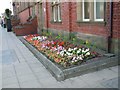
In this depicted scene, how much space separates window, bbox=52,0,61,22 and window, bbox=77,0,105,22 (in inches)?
138

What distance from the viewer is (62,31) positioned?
1247 centimetres

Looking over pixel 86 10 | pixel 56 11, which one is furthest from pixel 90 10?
pixel 56 11

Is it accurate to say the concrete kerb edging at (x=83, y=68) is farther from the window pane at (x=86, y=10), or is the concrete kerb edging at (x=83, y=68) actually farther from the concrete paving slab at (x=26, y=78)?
the window pane at (x=86, y=10)

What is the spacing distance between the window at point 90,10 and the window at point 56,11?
11.5 ft

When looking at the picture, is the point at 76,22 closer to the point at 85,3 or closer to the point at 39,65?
the point at 85,3

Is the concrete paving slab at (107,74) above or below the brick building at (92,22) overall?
below

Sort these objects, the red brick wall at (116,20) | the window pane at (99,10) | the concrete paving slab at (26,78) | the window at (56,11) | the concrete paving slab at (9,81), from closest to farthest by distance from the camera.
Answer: the concrete paving slab at (9,81), the concrete paving slab at (26,78), the red brick wall at (116,20), the window pane at (99,10), the window at (56,11)

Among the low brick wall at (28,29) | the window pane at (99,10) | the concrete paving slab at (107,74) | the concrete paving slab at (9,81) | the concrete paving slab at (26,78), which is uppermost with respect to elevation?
the window pane at (99,10)

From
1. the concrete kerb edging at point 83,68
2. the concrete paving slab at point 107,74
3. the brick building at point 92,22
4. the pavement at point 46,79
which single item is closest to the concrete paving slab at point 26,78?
the pavement at point 46,79

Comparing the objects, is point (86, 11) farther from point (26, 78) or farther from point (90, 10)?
point (26, 78)

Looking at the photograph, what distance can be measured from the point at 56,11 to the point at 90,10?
5371 mm

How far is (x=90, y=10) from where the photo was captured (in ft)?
29.6

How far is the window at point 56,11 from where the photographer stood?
13.6 meters

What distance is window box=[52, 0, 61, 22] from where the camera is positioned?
534 inches
